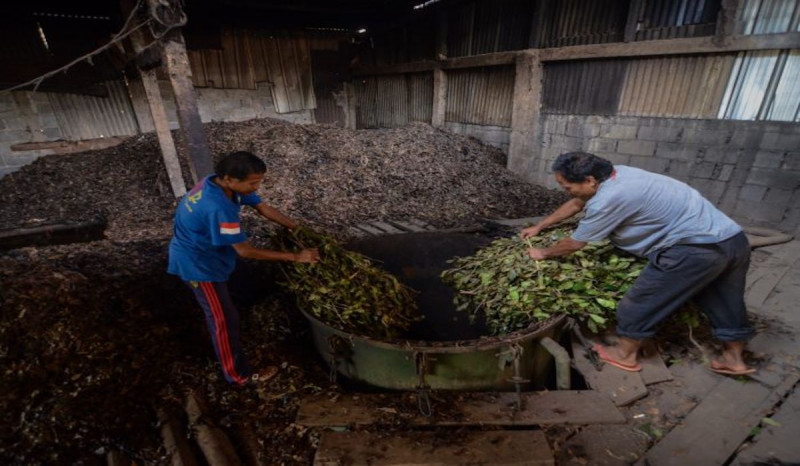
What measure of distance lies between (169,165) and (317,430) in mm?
5772

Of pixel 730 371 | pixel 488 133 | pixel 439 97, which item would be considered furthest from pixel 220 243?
pixel 439 97

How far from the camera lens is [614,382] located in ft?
9.09

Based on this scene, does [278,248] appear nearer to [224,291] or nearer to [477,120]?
[224,291]

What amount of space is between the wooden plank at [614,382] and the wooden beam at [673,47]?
16.6 feet

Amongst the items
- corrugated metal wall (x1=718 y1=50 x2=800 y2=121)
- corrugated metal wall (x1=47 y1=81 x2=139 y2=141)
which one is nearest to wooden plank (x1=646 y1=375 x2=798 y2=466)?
corrugated metal wall (x1=718 y1=50 x2=800 y2=121)

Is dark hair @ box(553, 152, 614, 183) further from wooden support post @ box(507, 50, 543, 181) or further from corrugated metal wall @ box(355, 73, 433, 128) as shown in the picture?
corrugated metal wall @ box(355, 73, 433, 128)

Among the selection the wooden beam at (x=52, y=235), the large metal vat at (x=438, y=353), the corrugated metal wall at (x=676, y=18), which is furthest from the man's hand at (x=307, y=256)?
the corrugated metal wall at (x=676, y=18)

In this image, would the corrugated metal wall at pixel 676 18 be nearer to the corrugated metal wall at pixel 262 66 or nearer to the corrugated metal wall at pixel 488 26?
the corrugated metal wall at pixel 488 26

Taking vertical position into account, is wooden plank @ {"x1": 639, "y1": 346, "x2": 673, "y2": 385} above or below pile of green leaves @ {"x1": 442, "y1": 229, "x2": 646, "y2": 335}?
below

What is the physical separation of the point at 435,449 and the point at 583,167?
2122 mm

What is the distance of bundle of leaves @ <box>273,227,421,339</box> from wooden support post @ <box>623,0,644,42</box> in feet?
19.7

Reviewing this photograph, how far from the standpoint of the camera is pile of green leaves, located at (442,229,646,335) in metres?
2.83

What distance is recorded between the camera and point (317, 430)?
2506mm

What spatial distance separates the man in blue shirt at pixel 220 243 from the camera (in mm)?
2457
